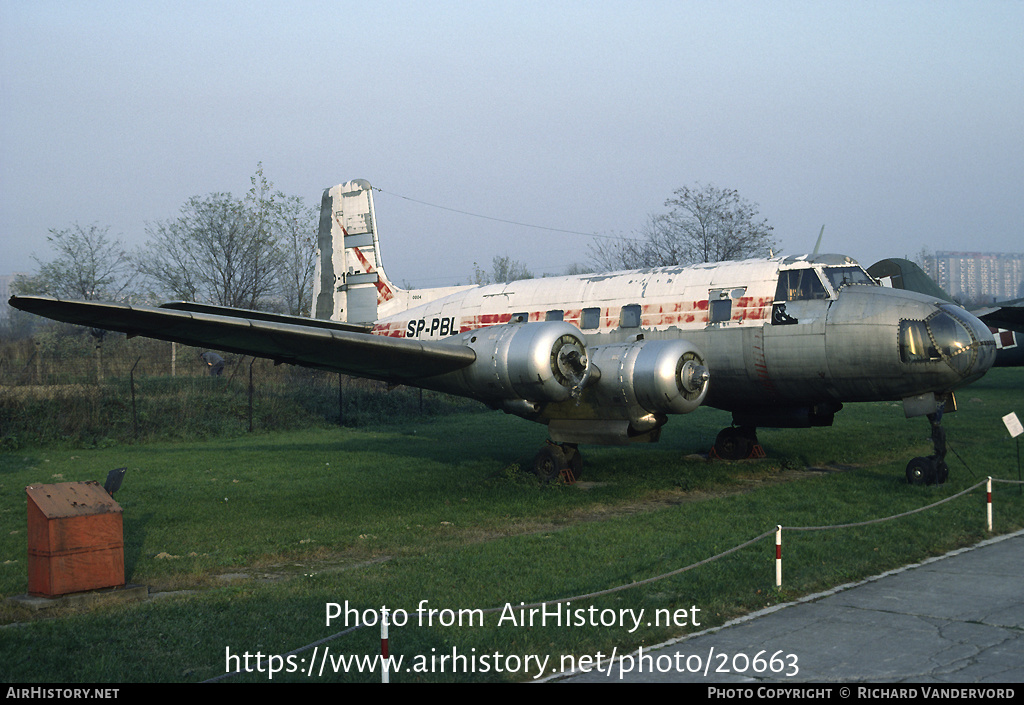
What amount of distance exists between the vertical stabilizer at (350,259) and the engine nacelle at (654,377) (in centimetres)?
806

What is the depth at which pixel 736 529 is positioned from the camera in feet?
35.0

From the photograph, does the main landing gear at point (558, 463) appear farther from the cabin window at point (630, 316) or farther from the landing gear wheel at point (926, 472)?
the landing gear wheel at point (926, 472)

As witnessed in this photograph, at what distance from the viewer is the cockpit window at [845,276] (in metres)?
13.8

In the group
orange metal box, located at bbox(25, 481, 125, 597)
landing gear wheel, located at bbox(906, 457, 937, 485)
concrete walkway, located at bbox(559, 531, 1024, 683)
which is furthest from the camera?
landing gear wheel, located at bbox(906, 457, 937, 485)

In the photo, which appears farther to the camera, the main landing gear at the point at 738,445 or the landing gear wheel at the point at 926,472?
the main landing gear at the point at 738,445

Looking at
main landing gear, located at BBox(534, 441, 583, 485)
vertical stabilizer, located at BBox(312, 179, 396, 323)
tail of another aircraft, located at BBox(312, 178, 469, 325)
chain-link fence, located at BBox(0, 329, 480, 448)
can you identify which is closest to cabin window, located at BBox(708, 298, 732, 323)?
main landing gear, located at BBox(534, 441, 583, 485)

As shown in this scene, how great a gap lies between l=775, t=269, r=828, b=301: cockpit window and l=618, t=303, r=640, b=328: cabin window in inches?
102

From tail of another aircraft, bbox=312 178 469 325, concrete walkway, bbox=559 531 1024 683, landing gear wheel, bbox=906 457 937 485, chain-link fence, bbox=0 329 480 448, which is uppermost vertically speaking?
tail of another aircraft, bbox=312 178 469 325

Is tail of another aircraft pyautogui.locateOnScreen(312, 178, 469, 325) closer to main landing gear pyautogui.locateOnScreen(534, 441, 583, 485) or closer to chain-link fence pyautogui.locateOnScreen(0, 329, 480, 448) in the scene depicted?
chain-link fence pyautogui.locateOnScreen(0, 329, 480, 448)

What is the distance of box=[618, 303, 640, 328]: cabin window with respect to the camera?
50.1ft

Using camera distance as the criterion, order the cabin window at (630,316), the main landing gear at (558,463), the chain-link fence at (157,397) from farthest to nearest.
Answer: the chain-link fence at (157,397) < the cabin window at (630,316) < the main landing gear at (558,463)

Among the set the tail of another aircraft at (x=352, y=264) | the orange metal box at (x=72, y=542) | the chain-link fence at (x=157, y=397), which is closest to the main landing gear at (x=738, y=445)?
the tail of another aircraft at (x=352, y=264)

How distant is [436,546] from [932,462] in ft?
27.9

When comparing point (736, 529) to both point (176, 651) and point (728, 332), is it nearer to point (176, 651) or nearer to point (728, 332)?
point (728, 332)
